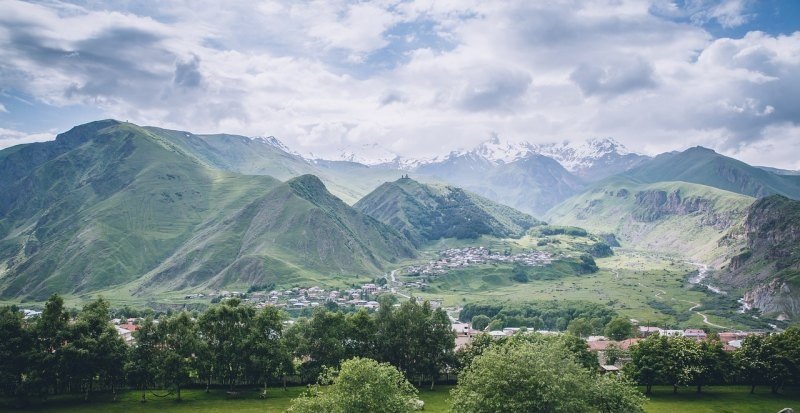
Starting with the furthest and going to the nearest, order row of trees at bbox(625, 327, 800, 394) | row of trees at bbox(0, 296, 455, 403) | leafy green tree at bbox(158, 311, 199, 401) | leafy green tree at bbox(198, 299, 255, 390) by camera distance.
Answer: row of trees at bbox(625, 327, 800, 394) → leafy green tree at bbox(198, 299, 255, 390) → leafy green tree at bbox(158, 311, 199, 401) → row of trees at bbox(0, 296, 455, 403)

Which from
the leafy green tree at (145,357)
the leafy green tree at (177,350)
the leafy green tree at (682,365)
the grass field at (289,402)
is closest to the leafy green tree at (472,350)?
the grass field at (289,402)

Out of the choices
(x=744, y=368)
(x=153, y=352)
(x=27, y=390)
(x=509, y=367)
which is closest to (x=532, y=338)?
(x=509, y=367)

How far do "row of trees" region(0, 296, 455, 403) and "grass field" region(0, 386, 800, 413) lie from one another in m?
2.30

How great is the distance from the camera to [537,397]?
2164 inches

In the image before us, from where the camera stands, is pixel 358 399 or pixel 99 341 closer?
pixel 358 399

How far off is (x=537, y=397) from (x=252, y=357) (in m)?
47.3

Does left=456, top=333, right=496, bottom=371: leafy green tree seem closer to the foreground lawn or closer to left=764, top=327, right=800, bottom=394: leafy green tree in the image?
the foreground lawn

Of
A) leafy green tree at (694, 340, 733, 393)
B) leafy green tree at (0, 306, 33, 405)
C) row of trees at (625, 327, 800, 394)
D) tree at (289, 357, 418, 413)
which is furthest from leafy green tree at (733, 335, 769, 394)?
leafy green tree at (0, 306, 33, 405)

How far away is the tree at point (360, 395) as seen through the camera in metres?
55.9

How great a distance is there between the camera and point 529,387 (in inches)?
2172

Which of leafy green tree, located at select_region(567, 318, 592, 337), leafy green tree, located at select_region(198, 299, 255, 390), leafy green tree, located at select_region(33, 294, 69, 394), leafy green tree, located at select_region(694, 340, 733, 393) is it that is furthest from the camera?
leafy green tree, located at select_region(567, 318, 592, 337)

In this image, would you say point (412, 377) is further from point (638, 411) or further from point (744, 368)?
point (744, 368)

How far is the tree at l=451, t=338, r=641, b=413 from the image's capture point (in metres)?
54.9

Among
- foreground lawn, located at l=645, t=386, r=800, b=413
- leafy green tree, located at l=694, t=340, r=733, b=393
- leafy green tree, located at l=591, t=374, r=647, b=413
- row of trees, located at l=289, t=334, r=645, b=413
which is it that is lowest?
foreground lawn, located at l=645, t=386, r=800, b=413
